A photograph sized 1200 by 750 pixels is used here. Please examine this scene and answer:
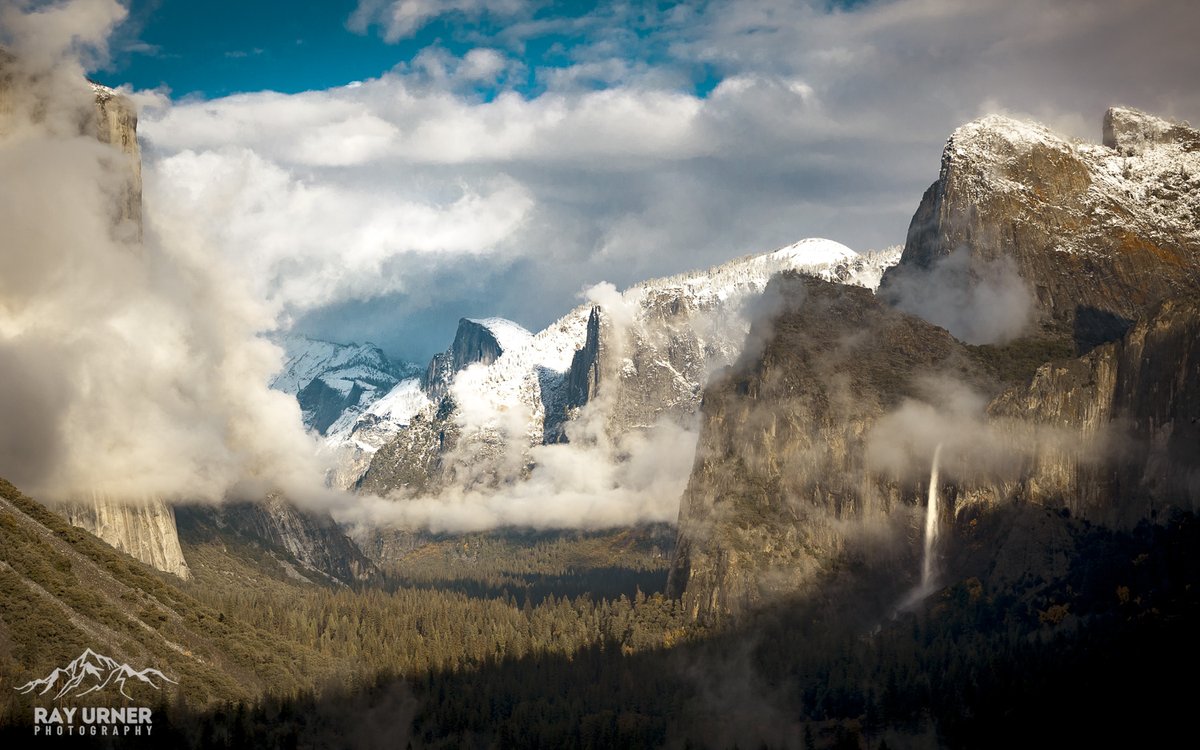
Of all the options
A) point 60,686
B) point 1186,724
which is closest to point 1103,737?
point 1186,724

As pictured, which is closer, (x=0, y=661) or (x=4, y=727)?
(x=4, y=727)

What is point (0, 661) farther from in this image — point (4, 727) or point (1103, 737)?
point (1103, 737)

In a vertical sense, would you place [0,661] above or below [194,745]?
above

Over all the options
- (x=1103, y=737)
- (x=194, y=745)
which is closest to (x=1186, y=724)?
(x=1103, y=737)

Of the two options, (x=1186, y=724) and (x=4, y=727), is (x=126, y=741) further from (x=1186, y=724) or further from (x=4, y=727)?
(x=1186, y=724)

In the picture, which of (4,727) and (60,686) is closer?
(4,727)

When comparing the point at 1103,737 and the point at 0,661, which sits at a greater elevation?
the point at 0,661

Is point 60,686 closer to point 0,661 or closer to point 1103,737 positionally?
point 0,661

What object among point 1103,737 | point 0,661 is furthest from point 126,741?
point 1103,737
